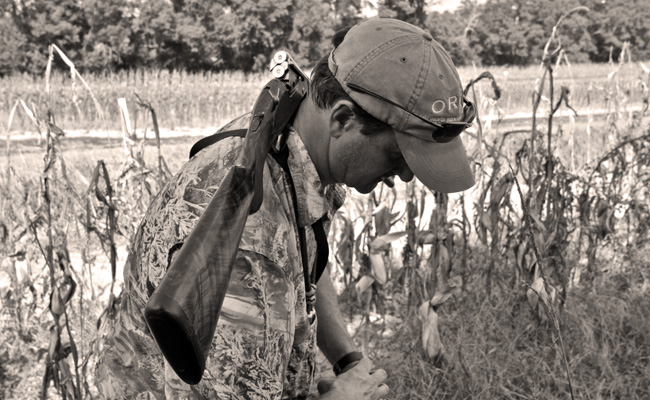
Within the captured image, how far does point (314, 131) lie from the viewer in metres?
1.41

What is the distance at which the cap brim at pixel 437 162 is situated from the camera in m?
1.39

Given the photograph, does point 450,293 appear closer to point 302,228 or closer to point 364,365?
point 364,365

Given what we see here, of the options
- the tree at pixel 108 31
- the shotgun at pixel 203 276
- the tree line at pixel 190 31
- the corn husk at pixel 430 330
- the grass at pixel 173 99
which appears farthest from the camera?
the tree at pixel 108 31

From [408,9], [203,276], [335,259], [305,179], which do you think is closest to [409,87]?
[305,179]

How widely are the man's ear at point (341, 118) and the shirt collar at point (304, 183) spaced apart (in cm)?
7

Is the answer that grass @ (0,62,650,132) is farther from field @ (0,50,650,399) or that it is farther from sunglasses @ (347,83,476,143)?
sunglasses @ (347,83,476,143)

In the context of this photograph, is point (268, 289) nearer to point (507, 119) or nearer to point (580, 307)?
point (580, 307)

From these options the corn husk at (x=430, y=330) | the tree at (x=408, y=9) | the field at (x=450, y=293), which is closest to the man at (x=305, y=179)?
the field at (x=450, y=293)

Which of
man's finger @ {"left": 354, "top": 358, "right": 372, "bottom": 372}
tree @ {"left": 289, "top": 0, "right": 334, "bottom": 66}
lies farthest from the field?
tree @ {"left": 289, "top": 0, "right": 334, "bottom": 66}

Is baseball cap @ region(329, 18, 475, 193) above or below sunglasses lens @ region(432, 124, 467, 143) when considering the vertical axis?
above

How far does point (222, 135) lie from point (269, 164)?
10 centimetres

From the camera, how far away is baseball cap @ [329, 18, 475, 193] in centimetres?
135

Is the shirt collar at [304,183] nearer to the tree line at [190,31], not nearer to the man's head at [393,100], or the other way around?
the man's head at [393,100]

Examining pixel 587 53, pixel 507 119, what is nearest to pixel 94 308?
pixel 507 119
